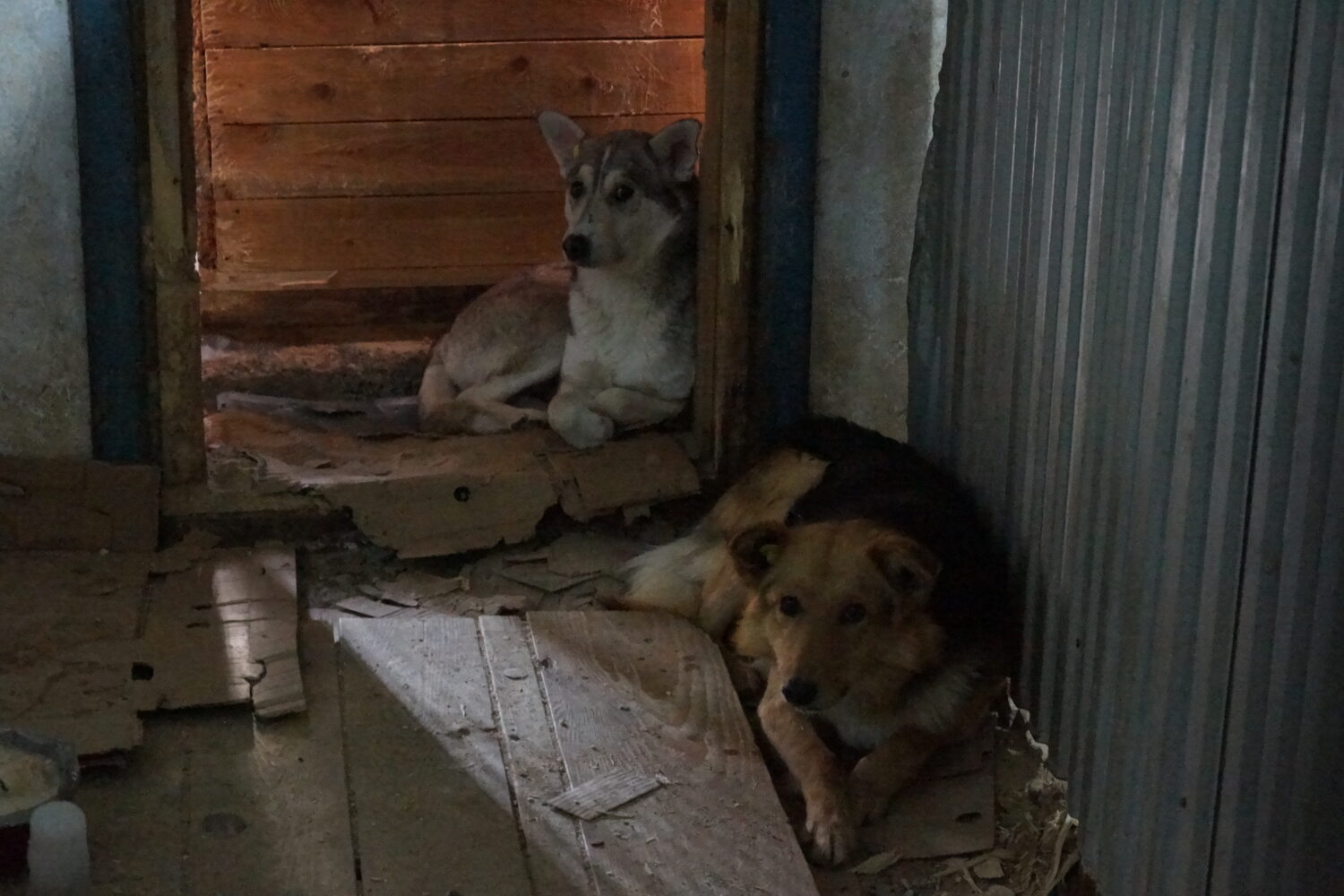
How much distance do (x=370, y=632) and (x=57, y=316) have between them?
4.51ft

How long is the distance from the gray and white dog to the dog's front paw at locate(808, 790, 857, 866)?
7.18 feet

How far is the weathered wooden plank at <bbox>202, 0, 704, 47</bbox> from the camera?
6.98m

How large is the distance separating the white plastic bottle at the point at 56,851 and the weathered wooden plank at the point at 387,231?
4608 millimetres

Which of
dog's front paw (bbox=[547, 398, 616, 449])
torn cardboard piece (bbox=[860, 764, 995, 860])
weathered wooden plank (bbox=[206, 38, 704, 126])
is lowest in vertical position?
torn cardboard piece (bbox=[860, 764, 995, 860])

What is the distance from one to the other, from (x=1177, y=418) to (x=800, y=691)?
3.73 feet

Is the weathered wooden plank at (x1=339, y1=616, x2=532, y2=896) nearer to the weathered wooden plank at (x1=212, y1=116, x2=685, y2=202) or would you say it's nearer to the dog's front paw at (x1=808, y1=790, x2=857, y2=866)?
the dog's front paw at (x1=808, y1=790, x2=857, y2=866)

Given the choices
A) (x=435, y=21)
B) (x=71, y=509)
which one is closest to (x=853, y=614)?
(x=71, y=509)

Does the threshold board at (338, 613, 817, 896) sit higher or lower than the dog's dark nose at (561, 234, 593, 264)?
lower

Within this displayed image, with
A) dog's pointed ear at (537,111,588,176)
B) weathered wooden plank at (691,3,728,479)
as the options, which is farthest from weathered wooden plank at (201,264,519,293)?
weathered wooden plank at (691,3,728,479)

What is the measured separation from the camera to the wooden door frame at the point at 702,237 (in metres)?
4.68

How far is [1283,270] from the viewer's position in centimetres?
252

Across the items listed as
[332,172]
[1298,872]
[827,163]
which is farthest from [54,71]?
[1298,872]

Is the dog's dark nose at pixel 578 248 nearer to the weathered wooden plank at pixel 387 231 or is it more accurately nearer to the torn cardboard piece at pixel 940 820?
the weathered wooden plank at pixel 387 231

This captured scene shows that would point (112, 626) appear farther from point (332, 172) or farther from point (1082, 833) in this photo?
point (332, 172)
